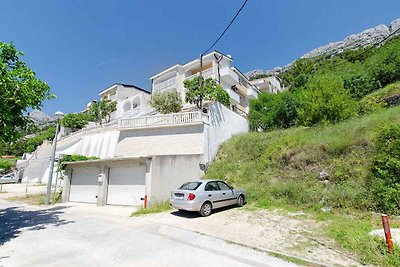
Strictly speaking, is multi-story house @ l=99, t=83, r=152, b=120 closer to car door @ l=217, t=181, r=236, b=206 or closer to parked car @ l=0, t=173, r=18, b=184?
parked car @ l=0, t=173, r=18, b=184

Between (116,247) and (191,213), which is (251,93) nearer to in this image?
(191,213)

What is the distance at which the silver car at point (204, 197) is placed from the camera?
9.45 metres

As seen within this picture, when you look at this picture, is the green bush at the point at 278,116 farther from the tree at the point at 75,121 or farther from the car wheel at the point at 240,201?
the tree at the point at 75,121

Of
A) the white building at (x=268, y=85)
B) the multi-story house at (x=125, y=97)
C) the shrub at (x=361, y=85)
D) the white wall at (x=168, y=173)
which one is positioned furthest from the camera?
the white building at (x=268, y=85)

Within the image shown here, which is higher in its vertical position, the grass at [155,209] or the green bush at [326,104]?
the green bush at [326,104]

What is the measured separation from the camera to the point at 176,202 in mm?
9906

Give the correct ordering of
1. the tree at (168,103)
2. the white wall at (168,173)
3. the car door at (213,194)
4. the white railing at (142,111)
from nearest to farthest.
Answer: the car door at (213,194) < the white wall at (168,173) < the tree at (168,103) < the white railing at (142,111)

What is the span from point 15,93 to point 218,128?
13.0 metres

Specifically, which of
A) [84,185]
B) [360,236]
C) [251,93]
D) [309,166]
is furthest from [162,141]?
[251,93]

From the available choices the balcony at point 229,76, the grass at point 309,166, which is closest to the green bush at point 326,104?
the grass at point 309,166

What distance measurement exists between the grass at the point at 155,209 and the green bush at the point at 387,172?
9223mm

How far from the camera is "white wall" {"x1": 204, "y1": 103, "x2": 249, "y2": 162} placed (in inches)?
645

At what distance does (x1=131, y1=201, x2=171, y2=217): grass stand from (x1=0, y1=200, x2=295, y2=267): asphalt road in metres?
1.82

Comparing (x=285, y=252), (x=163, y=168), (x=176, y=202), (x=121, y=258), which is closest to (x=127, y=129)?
(x=163, y=168)
